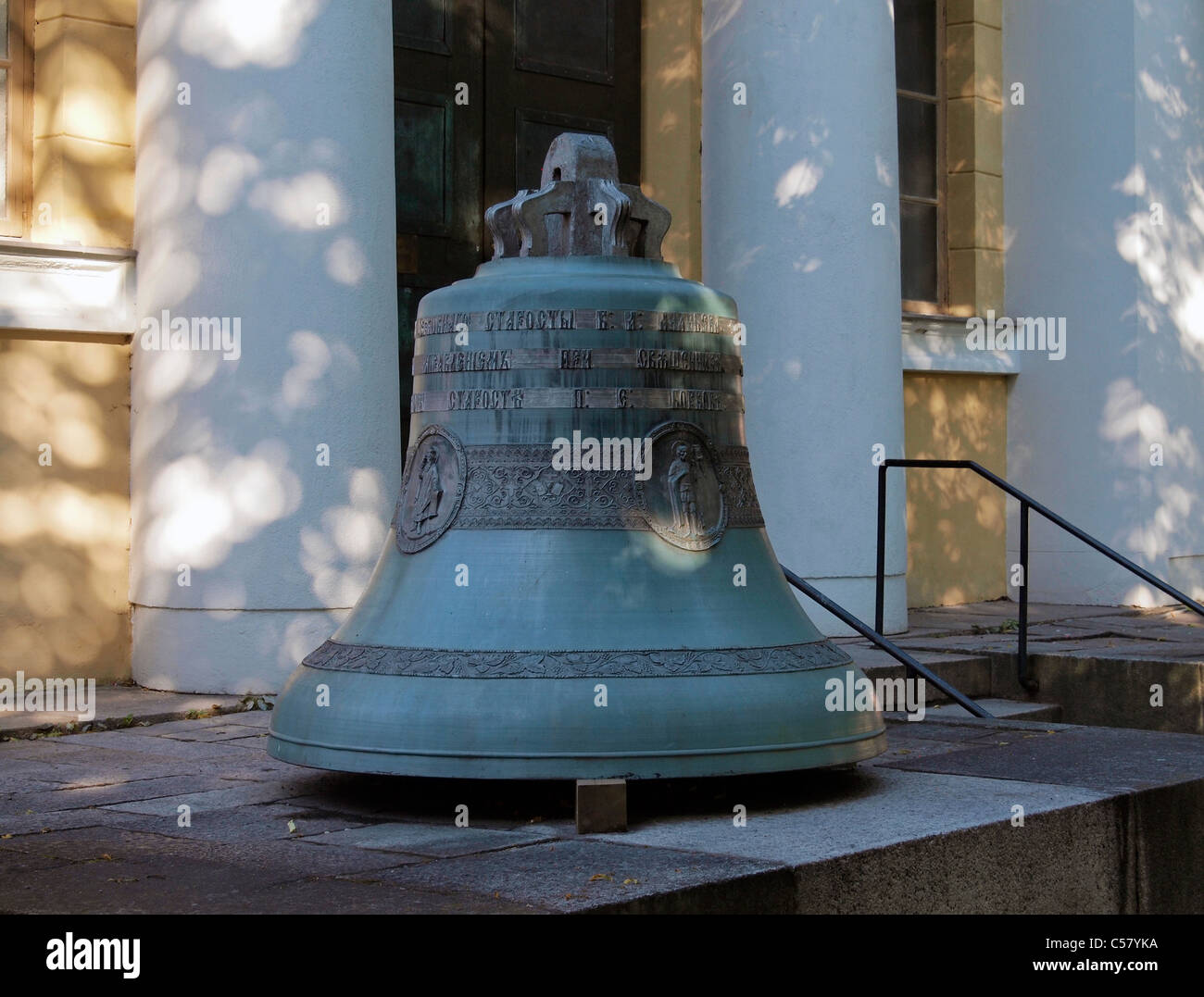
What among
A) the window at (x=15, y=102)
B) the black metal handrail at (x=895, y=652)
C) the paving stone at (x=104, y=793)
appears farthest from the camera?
the window at (x=15, y=102)

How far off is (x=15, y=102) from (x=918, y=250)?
586cm

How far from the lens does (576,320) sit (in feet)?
14.6

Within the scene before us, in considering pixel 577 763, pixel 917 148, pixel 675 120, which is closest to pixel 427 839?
pixel 577 763

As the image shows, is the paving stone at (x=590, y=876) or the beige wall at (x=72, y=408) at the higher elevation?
the beige wall at (x=72, y=408)

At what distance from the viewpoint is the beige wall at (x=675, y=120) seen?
9508mm

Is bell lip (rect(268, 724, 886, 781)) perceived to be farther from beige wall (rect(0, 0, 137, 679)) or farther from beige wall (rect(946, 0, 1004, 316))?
beige wall (rect(946, 0, 1004, 316))

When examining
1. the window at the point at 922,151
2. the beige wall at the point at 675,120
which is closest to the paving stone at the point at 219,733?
the beige wall at the point at 675,120

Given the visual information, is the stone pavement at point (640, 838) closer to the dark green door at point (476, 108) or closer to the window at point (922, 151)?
the dark green door at point (476, 108)

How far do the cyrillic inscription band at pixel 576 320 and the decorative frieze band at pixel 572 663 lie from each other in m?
0.85

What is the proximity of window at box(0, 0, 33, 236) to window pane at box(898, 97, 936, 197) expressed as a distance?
5.65 m

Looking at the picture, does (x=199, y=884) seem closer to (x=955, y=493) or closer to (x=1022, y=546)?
(x=1022, y=546)

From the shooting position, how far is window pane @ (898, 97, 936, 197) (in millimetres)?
10953
